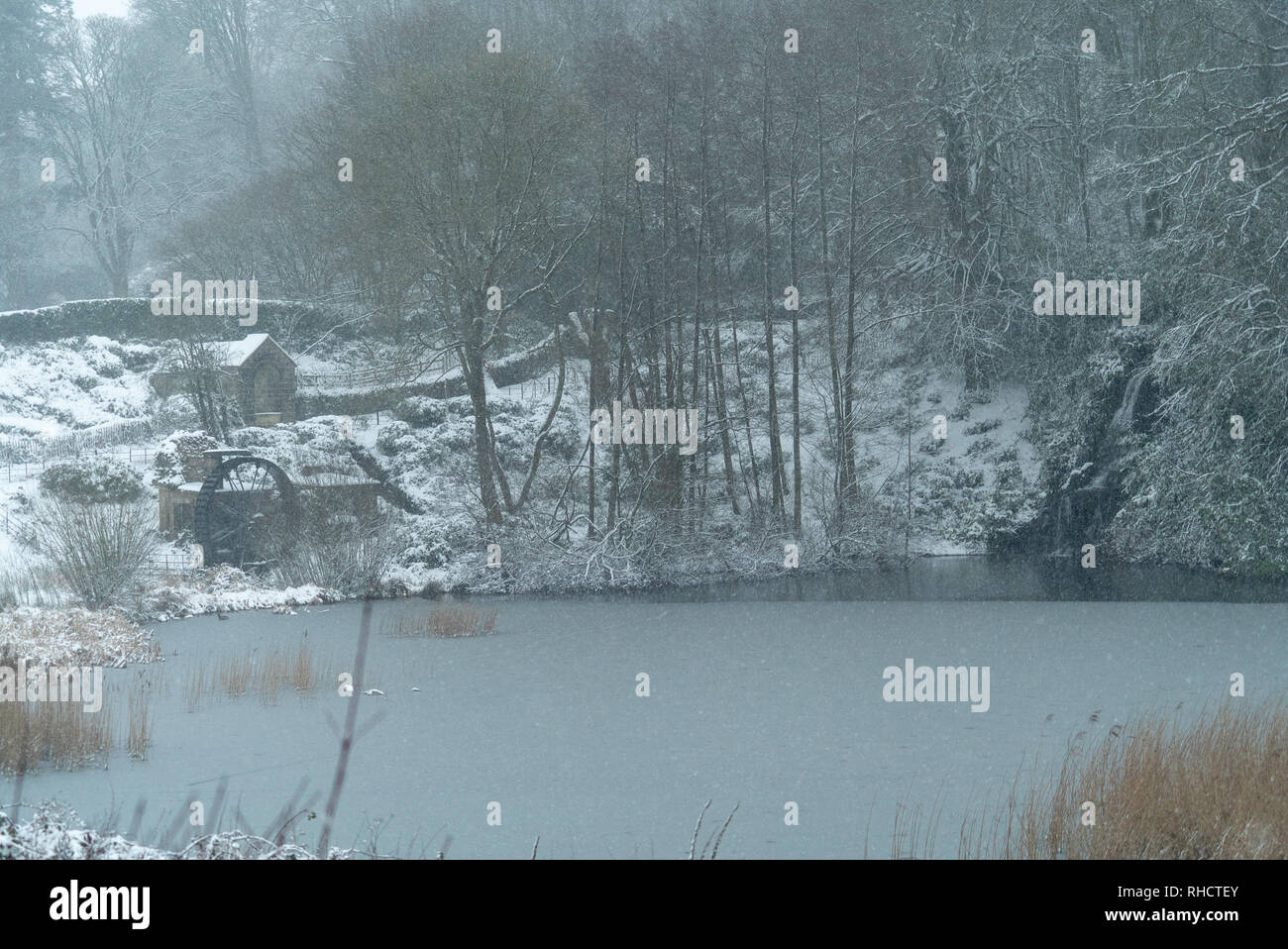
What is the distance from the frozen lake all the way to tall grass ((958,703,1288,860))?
353 millimetres

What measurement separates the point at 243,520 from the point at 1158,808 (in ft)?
51.6

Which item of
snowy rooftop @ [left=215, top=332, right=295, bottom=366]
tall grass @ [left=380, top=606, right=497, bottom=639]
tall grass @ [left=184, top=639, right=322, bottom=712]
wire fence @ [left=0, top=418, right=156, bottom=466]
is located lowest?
tall grass @ [left=380, top=606, right=497, bottom=639]

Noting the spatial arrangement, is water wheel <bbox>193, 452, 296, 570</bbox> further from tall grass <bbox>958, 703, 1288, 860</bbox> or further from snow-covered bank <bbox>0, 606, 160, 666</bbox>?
tall grass <bbox>958, 703, 1288, 860</bbox>

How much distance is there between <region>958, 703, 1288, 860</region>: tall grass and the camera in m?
5.99

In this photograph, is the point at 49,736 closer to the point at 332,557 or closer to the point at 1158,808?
the point at 1158,808

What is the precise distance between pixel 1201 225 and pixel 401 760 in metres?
14.3

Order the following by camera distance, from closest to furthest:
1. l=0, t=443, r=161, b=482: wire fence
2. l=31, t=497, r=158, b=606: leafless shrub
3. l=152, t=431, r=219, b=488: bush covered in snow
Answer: l=31, t=497, r=158, b=606: leafless shrub, l=152, t=431, r=219, b=488: bush covered in snow, l=0, t=443, r=161, b=482: wire fence

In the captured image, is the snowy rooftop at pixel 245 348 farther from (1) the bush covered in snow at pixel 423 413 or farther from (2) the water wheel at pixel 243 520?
(2) the water wheel at pixel 243 520

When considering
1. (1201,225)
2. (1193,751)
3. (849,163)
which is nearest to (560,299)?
(849,163)

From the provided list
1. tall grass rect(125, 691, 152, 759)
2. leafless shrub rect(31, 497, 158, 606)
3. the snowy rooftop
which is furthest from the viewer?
the snowy rooftop

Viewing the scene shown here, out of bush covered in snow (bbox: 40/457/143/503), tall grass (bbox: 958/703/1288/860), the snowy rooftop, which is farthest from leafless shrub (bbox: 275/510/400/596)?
tall grass (bbox: 958/703/1288/860)

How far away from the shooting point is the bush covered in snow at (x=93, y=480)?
65.8ft

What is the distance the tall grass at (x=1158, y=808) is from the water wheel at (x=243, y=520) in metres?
14.0
